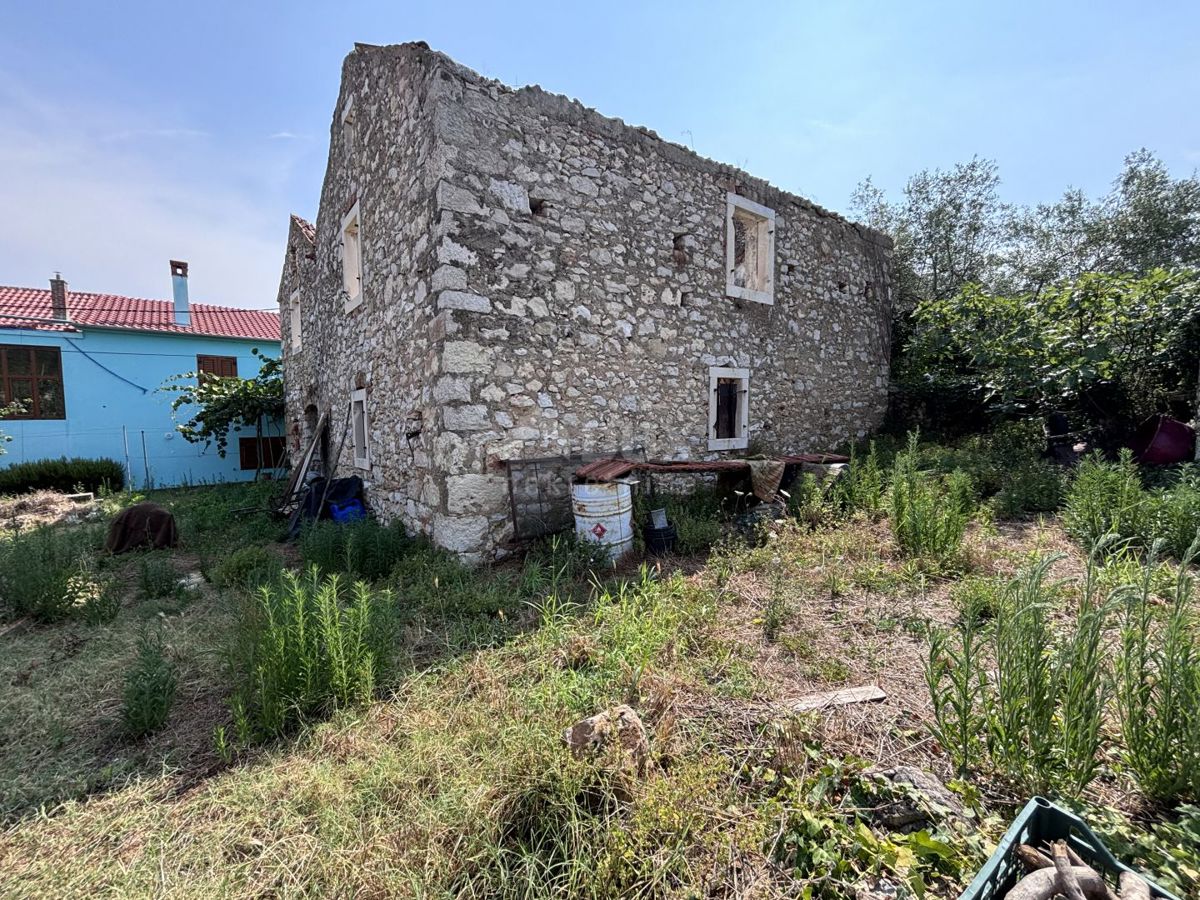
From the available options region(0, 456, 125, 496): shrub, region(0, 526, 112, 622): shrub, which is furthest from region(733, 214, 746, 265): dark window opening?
region(0, 456, 125, 496): shrub

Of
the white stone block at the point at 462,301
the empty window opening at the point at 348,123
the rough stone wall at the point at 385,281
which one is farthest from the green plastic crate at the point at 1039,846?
the empty window opening at the point at 348,123

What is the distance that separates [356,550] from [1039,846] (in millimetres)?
4944

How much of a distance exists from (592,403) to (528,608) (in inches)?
97.1

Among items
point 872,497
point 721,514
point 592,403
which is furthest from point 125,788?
point 872,497

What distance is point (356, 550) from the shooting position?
4844 mm

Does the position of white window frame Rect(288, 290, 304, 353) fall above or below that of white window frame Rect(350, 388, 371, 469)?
above

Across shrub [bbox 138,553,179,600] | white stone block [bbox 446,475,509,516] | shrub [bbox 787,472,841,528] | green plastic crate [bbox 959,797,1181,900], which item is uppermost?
white stone block [bbox 446,475,509,516]

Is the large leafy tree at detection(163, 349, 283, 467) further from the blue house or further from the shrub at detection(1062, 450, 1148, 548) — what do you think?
the shrub at detection(1062, 450, 1148, 548)

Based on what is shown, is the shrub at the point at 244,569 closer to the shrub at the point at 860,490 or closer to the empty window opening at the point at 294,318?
the shrub at the point at 860,490

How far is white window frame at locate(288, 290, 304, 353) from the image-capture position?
397 inches

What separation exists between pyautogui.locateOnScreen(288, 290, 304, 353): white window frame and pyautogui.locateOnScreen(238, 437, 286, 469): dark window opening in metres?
4.29

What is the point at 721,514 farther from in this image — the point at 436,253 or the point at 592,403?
the point at 436,253

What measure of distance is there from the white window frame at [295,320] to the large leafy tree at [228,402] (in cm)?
223

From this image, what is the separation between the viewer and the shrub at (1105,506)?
14.0ft
